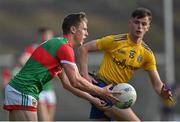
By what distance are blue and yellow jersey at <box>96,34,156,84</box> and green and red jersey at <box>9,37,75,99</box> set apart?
1596 mm

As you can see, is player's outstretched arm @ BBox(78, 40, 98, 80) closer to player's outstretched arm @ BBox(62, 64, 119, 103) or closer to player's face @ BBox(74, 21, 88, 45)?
player's face @ BBox(74, 21, 88, 45)

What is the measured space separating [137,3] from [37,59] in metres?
13.9

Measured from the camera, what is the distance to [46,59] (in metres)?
9.00

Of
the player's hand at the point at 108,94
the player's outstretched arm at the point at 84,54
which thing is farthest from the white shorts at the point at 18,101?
the player's outstretched arm at the point at 84,54

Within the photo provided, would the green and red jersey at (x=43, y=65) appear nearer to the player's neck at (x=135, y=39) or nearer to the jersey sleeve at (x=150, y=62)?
the player's neck at (x=135, y=39)

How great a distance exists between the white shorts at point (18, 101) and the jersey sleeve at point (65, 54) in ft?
1.97

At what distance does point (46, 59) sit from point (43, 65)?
76 millimetres

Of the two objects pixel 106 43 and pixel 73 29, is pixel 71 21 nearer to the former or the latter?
pixel 73 29

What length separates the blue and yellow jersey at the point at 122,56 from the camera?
415 inches

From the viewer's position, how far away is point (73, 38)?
9.22m

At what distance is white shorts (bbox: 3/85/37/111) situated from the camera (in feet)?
29.8

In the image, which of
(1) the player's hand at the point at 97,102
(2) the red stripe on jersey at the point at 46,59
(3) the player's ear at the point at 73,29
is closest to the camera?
(2) the red stripe on jersey at the point at 46,59

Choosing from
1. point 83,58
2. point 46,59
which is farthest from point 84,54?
point 46,59

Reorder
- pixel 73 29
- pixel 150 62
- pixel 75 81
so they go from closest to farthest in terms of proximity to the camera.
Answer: pixel 75 81
pixel 73 29
pixel 150 62
